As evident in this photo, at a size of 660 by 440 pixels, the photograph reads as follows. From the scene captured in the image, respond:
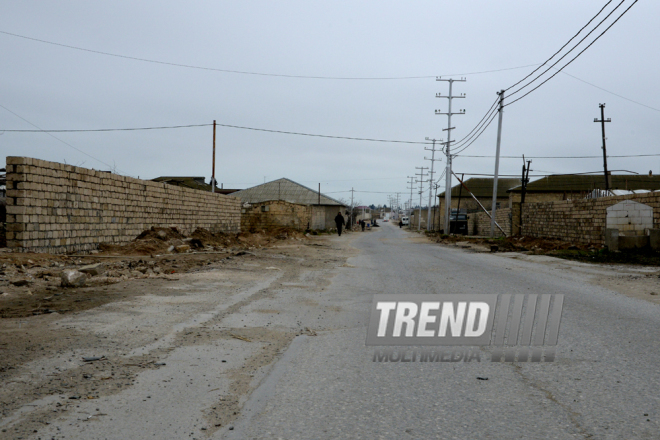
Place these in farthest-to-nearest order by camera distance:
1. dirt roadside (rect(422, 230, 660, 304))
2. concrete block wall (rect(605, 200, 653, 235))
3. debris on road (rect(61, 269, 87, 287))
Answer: concrete block wall (rect(605, 200, 653, 235))
dirt roadside (rect(422, 230, 660, 304))
debris on road (rect(61, 269, 87, 287))

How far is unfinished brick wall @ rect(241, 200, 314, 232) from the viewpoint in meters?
36.9

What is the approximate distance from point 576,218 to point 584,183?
46758 millimetres

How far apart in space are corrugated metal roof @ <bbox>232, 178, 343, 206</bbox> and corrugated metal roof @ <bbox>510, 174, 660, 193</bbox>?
22.9m

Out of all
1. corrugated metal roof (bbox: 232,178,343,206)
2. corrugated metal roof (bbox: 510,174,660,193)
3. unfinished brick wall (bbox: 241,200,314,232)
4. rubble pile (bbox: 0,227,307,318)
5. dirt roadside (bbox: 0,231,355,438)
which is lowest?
dirt roadside (bbox: 0,231,355,438)

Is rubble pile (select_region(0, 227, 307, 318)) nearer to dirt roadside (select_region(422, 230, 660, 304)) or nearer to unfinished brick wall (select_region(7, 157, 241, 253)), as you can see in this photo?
unfinished brick wall (select_region(7, 157, 241, 253))

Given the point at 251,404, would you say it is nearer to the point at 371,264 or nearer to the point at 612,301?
the point at 612,301

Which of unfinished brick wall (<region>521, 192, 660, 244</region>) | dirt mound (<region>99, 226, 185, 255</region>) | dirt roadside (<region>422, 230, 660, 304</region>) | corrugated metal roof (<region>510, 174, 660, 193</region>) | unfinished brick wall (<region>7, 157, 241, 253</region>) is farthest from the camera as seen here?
corrugated metal roof (<region>510, 174, 660, 193</region>)

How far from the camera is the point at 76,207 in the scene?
14688 mm

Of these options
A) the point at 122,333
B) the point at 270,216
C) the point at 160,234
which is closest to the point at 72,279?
the point at 122,333

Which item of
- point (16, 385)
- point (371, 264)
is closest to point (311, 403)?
point (16, 385)

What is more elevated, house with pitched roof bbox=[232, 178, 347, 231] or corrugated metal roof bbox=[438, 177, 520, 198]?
corrugated metal roof bbox=[438, 177, 520, 198]

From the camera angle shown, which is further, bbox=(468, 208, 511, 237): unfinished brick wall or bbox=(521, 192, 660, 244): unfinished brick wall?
bbox=(468, 208, 511, 237): unfinished brick wall

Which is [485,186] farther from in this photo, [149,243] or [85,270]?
[85,270]

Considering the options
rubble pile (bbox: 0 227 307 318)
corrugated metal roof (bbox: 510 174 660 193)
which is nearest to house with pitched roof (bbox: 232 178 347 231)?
rubble pile (bbox: 0 227 307 318)
